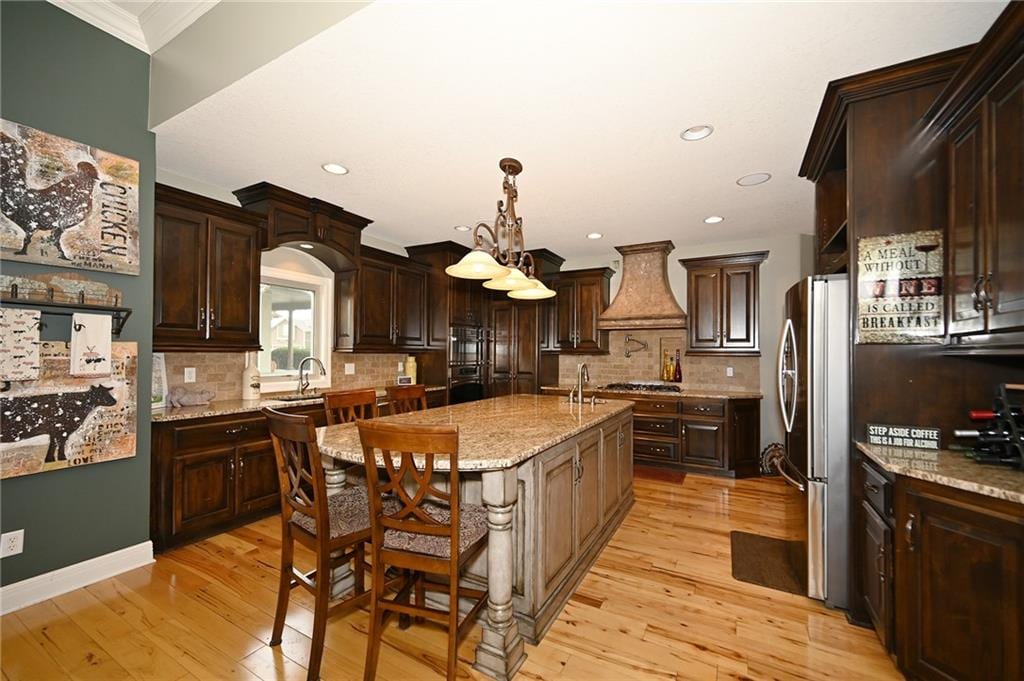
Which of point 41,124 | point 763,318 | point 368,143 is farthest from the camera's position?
point 763,318

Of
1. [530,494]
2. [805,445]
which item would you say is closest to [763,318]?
[805,445]

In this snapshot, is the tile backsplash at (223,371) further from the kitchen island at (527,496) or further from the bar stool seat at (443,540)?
the bar stool seat at (443,540)

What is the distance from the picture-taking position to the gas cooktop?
5305 mm

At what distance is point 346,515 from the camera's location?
76.3 inches

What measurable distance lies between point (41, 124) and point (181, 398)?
1797 mm

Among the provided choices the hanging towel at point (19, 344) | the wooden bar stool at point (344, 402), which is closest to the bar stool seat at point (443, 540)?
the wooden bar stool at point (344, 402)

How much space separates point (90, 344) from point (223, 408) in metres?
0.91

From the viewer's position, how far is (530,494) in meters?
1.98

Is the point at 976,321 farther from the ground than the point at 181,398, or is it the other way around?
the point at 976,321

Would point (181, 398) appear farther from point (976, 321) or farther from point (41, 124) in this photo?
point (976, 321)

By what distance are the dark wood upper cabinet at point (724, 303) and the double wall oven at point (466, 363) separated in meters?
2.70

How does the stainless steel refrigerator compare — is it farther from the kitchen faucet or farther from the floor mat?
the kitchen faucet

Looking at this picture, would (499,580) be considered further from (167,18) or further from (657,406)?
(657,406)

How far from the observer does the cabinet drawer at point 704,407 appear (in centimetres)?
469
